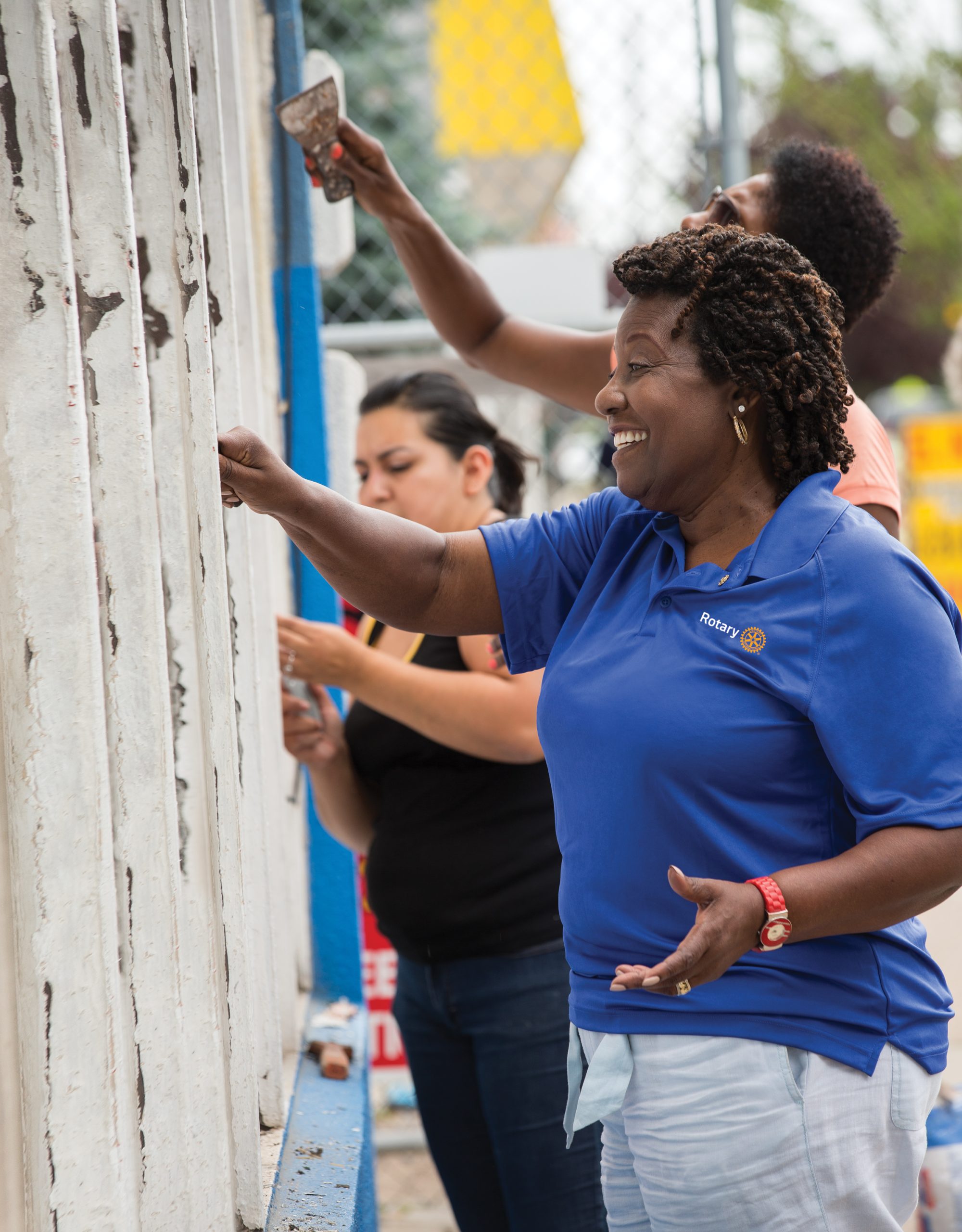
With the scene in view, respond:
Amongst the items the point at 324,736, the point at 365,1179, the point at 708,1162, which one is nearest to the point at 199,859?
the point at 708,1162

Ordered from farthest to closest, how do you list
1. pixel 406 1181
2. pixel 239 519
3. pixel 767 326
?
pixel 406 1181 → pixel 239 519 → pixel 767 326

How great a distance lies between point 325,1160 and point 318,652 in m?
0.87

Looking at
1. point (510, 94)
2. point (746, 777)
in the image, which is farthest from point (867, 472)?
point (510, 94)

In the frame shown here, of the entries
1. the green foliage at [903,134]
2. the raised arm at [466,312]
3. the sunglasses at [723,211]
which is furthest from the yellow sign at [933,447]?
the green foliage at [903,134]

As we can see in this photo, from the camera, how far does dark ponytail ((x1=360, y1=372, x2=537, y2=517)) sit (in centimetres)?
260

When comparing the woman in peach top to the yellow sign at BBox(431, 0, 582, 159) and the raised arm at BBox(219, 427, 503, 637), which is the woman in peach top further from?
the yellow sign at BBox(431, 0, 582, 159)

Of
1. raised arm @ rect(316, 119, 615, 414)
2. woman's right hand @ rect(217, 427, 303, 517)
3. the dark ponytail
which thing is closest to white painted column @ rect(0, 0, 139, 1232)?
woman's right hand @ rect(217, 427, 303, 517)

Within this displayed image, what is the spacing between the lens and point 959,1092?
9.30 feet

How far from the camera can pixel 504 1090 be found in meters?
2.13

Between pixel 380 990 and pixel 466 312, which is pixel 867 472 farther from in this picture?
pixel 380 990

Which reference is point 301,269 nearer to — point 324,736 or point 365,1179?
point 324,736

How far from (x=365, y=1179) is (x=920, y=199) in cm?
2194

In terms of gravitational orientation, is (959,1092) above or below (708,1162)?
below

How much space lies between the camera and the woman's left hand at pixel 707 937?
1186mm
